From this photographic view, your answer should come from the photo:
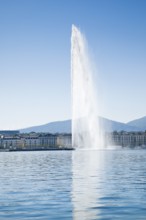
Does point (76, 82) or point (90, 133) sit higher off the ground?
point (76, 82)

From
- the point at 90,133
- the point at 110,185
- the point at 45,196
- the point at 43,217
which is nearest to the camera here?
the point at 43,217

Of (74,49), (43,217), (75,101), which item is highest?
(74,49)

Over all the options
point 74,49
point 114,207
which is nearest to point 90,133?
point 74,49

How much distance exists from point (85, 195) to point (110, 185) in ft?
14.6

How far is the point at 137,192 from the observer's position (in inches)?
818

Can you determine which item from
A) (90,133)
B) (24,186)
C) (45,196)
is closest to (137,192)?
(45,196)

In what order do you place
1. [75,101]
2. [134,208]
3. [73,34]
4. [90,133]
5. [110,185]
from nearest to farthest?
1. [134,208]
2. [110,185]
3. [73,34]
4. [75,101]
5. [90,133]

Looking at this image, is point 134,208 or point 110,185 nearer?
point 134,208

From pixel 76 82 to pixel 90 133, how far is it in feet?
79.1

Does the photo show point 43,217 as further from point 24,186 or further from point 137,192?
point 24,186

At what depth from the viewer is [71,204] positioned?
1731 centimetres

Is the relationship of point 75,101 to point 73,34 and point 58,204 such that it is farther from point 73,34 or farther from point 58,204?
point 58,204

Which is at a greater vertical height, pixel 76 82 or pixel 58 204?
pixel 76 82

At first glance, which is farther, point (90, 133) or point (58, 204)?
point (90, 133)
